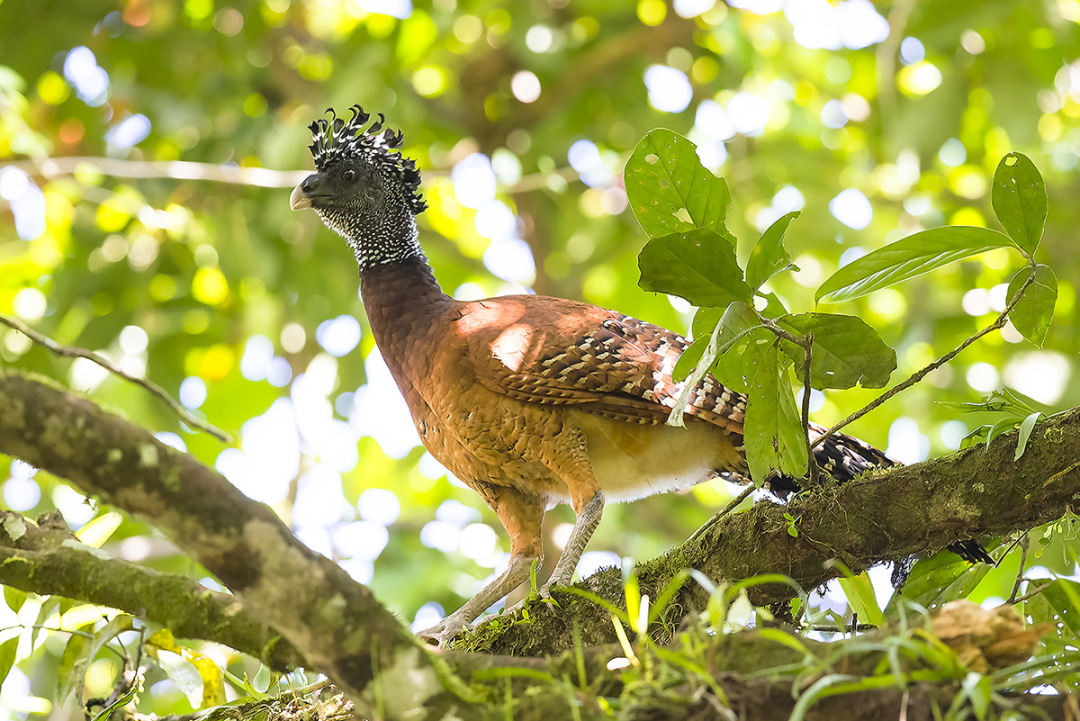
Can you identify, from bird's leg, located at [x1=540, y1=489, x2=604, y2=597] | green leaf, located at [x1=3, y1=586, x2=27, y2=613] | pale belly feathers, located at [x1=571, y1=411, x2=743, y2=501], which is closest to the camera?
green leaf, located at [x1=3, y1=586, x2=27, y2=613]

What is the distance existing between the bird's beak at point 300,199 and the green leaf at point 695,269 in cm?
248

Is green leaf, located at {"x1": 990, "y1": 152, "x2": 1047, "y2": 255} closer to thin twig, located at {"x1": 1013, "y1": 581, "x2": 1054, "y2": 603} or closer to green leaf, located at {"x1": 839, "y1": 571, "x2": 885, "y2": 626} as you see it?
thin twig, located at {"x1": 1013, "y1": 581, "x2": 1054, "y2": 603}

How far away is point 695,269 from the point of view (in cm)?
233

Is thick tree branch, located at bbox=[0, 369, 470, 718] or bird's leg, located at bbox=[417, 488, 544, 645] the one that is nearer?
thick tree branch, located at bbox=[0, 369, 470, 718]

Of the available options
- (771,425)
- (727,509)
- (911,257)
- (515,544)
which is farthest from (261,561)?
(515,544)

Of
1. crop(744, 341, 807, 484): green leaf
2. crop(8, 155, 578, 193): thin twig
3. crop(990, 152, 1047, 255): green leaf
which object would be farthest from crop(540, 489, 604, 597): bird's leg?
crop(8, 155, 578, 193): thin twig

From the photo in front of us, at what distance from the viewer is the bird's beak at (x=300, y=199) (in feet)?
14.3

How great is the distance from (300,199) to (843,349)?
2.80 metres

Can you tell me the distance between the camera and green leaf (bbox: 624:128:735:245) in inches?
98.3

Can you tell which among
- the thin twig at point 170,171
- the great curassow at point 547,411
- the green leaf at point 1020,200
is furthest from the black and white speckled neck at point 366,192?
the green leaf at point 1020,200

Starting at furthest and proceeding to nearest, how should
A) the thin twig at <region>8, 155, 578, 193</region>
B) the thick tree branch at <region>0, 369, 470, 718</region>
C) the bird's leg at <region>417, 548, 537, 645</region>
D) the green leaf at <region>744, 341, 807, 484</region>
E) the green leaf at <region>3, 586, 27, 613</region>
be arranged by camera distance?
1. the thin twig at <region>8, 155, 578, 193</region>
2. the bird's leg at <region>417, 548, 537, 645</region>
3. the green leaf at <region>3, 586, 27, 613</region>
4. the green leaf at <region>744, 341, 807, 484</region>
5. the thick tree branch at <region>0, 369, 470, 718</region>

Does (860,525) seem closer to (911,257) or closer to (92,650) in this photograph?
(911,257)

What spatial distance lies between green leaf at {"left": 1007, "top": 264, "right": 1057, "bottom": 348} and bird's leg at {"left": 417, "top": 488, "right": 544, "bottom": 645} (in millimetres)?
2057

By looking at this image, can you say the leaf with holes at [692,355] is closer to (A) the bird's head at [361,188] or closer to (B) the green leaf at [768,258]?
(B) the green leaf at [768,258]
